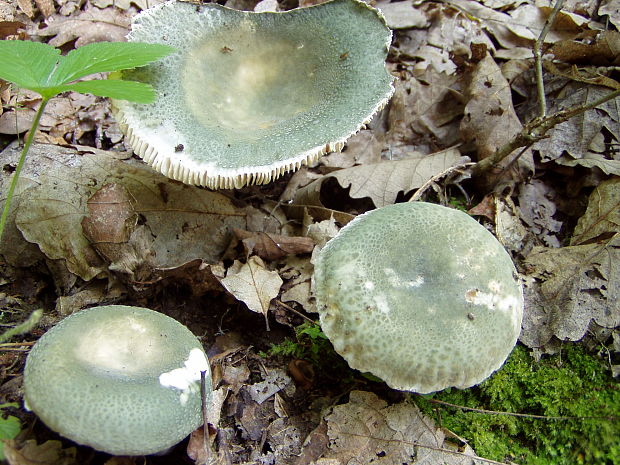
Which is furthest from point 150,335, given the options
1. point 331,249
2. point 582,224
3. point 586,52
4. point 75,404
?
point 586,52

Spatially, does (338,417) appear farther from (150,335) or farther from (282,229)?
(282,229)

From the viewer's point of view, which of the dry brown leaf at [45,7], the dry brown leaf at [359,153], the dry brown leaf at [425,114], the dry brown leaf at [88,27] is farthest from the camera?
the dry brown leaf at [45,7]

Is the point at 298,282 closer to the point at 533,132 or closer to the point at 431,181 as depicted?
the point at 431,181

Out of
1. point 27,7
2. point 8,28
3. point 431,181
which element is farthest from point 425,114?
point 27,7

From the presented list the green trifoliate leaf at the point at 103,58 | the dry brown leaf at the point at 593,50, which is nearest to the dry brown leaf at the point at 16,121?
the green trifoliate leaf at the point at 103,58

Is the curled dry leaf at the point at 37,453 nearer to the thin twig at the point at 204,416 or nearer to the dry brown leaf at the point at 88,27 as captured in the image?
the thin twig at the point at 204,416

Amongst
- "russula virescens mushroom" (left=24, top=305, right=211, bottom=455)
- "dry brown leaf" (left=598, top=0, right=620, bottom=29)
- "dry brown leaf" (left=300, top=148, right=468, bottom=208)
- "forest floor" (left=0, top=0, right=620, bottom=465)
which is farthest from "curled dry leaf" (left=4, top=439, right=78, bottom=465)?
"dry brown leaf" (left=598, top=0, right=620, bottom=29)
